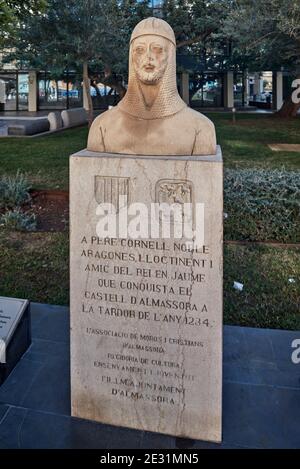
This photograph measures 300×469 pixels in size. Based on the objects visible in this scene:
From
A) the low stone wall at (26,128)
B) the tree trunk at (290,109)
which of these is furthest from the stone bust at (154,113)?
the tree trunk at (290,109)

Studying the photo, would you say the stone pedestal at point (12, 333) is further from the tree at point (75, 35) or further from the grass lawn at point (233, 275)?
the tree at point (75, 35)

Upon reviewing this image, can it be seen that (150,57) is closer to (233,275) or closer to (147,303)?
(147,303)

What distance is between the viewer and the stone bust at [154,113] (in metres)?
2.86

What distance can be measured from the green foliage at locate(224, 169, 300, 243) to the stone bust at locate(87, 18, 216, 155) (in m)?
4.08

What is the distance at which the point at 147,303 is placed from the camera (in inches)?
118

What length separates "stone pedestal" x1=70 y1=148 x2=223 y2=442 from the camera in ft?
9.25

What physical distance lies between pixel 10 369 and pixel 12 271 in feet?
7.50

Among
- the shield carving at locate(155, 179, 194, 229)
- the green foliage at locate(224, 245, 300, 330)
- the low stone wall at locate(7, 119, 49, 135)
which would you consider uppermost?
the low stone wall at locate(7, 119, 49, 135)

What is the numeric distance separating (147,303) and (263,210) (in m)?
4.45

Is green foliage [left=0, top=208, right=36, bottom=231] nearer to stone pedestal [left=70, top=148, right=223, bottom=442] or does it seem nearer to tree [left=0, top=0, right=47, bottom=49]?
tree [left=0, top=0, right=47, bottom=49]

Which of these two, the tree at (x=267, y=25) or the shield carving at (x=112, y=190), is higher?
the tree at (x=267, y=25)

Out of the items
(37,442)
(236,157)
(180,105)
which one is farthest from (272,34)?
(37,442)

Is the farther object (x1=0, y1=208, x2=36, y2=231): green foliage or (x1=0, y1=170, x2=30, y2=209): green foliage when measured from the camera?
(x1=0, y1=170, x2=30, y2=209): green foliage

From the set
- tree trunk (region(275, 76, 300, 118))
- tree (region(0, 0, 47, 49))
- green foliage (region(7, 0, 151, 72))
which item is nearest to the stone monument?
tree (region(0, 0, 47, 49))
